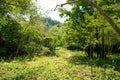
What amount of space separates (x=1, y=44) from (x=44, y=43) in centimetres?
1330

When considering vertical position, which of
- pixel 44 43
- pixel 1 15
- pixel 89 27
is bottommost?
pixel 44 43

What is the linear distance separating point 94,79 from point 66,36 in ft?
70.4

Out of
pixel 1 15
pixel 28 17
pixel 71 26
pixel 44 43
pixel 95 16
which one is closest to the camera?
pixel 95 16

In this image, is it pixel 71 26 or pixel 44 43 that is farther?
pixel 44 43

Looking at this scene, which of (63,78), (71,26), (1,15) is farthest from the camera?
(71,26)

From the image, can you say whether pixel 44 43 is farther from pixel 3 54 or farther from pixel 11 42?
pixel 3 54

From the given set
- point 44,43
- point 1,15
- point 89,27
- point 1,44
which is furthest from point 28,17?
point 44,43

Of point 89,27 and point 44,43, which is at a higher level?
point 89,27

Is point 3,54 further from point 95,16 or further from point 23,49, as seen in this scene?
point 95,16

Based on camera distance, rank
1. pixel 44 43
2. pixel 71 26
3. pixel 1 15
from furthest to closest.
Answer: pixel 44 43
pixel 71 26
pixel 1 15

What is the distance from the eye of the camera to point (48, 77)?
16.9 m

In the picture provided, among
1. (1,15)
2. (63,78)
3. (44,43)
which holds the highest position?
(1,15)

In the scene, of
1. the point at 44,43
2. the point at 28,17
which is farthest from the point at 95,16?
the point at 44,43

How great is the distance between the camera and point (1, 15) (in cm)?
2198
